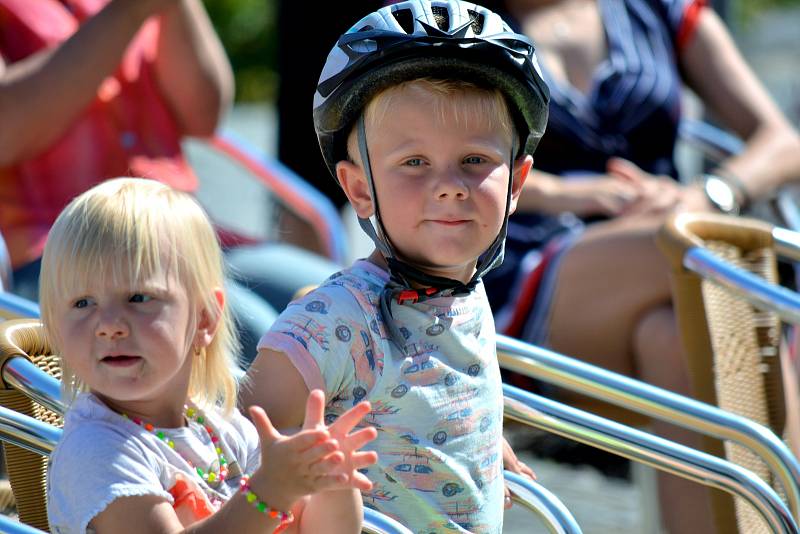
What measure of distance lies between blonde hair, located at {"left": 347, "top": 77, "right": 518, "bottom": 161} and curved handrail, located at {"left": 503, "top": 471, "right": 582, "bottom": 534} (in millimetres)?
553

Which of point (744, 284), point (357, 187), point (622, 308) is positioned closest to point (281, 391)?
point (357, 187)

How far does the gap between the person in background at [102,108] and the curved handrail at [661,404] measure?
0.61 meters

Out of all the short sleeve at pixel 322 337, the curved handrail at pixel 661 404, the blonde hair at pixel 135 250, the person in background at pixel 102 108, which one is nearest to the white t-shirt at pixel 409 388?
the short sleeve at pixel 322 337

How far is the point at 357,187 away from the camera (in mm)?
1855

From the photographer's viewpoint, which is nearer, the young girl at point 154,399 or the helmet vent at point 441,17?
the young girl at point 154,399

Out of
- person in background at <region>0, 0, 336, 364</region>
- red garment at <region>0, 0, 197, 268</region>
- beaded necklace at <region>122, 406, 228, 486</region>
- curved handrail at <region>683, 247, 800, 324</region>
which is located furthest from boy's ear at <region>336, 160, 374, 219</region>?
red garment at <region>0, 0, 197, 268</region>

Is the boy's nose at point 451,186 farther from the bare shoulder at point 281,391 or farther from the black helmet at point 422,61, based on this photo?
the bare shoulder at point 281,391

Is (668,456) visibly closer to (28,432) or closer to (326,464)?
(326,464)

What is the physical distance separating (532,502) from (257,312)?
962 millimetres

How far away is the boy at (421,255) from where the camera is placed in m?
1.72

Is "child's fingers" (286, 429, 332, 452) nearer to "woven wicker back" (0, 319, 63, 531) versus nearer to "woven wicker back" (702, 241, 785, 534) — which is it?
"woven wicker back" (0, 319, 63, 531)

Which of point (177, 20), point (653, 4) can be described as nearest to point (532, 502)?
point (177, 20)

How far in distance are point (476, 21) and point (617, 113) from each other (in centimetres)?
177

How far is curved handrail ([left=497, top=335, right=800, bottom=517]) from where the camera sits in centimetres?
222
